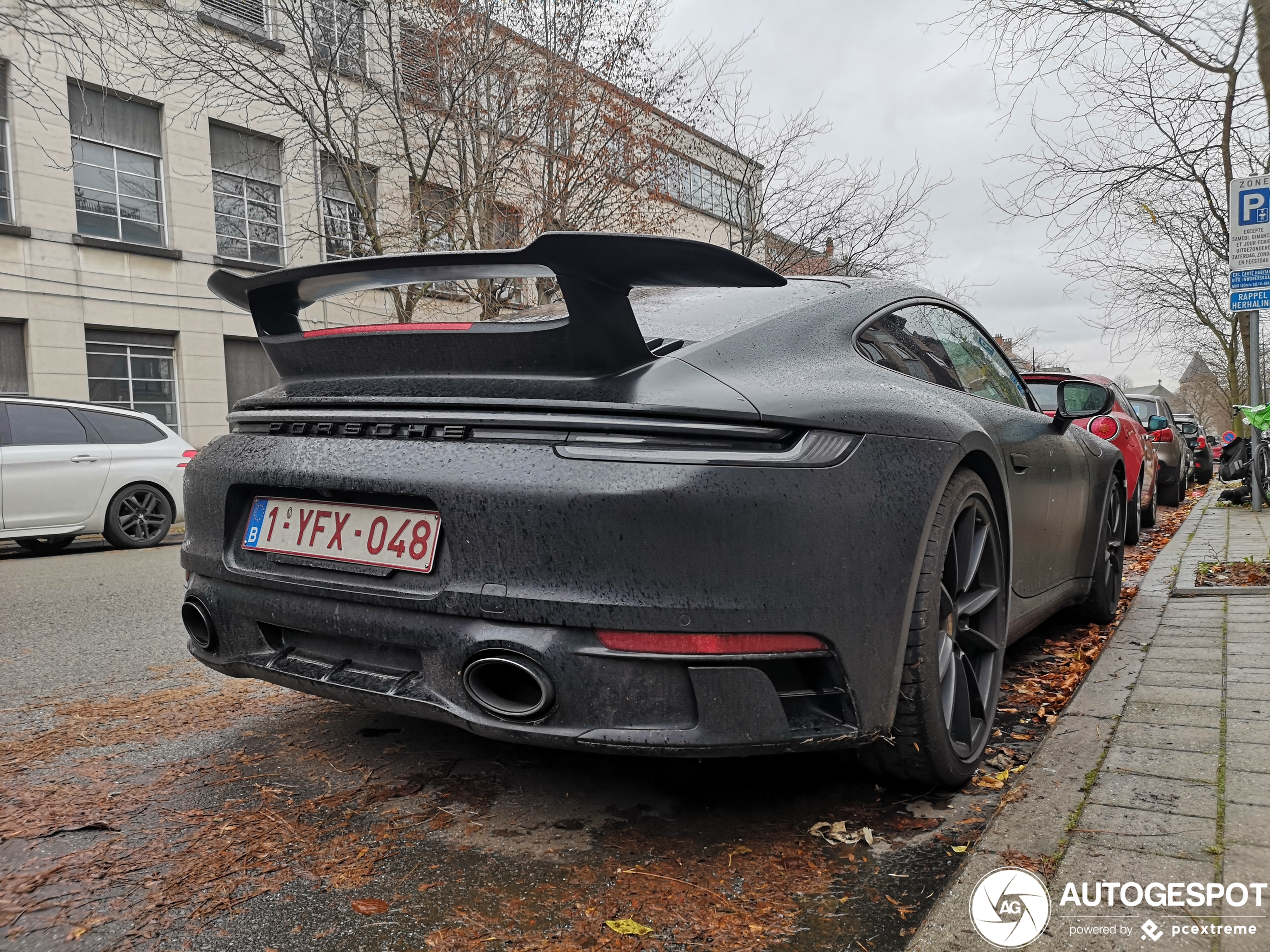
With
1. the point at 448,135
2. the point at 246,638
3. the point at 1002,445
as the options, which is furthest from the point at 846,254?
the point at 246,638

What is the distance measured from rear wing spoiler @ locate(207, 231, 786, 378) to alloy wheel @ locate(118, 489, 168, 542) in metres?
8.08

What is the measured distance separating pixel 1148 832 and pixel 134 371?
17080 millimetres

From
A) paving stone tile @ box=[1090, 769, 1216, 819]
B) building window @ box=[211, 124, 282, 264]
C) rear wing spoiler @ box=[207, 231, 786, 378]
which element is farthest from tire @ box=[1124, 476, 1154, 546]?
building window @ box=[211, 124, 282, 264]

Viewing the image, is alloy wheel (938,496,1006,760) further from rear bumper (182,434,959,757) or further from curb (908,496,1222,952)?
rear bumper (182,434,959,757)

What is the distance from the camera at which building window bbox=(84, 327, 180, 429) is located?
15477 mm

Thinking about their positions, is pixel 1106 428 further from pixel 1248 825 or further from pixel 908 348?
pixel 1248 825

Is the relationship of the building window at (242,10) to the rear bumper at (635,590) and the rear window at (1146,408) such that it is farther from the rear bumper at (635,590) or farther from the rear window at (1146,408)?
the rear bumper at (635,590)

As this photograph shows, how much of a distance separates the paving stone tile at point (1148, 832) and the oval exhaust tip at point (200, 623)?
2.16 meters

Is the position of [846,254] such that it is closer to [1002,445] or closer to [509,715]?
[1002,445]

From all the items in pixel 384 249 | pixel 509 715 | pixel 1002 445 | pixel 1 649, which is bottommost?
pixel 1 649

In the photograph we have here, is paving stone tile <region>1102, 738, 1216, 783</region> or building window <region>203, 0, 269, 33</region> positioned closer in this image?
paving stone tile <region>1102, 738, 1216, 783</region>

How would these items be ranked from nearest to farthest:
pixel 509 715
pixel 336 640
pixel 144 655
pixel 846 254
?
pixel 509 715, pixel 336 640, pixel 144 655, pixel 846 254

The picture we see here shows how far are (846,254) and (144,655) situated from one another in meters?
15.6

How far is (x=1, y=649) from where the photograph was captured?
4402 millimetres
